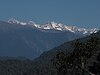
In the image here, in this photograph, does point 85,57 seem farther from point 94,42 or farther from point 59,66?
point 59,66

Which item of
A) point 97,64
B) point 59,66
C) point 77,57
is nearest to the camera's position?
point 97,64

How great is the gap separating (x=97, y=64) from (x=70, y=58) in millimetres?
10252

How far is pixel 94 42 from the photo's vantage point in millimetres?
96938

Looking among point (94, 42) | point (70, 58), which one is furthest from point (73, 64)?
point (94, 42)

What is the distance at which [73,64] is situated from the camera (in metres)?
101

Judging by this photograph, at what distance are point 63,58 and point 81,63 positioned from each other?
623 cm

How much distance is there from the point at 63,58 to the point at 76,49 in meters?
5.66

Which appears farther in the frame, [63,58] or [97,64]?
[63,58]

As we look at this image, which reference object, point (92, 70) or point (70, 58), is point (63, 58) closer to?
point (70, 58)

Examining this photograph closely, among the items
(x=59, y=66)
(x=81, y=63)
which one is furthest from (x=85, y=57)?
(x=59, y=66)

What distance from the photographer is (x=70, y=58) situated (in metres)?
101

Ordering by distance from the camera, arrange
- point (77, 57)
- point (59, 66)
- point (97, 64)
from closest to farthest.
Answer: point (97, 64), point (77, 57), point (59, 66)

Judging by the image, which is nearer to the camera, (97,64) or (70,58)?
(97,64)

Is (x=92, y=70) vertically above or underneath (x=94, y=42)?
underneath
